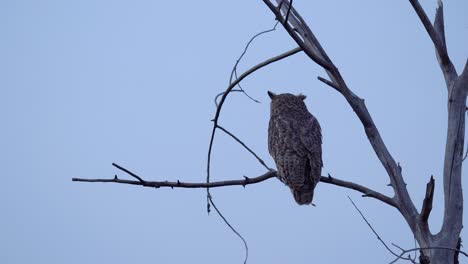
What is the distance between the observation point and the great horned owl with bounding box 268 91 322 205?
18.5 ft

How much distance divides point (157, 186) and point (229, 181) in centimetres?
50

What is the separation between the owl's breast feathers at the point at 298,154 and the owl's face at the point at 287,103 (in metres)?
0.48

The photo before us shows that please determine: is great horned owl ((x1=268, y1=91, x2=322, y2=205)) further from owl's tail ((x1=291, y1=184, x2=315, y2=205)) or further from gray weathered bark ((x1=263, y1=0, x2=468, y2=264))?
gray weathered bark ((x1=263, y1=0, x2=468, y2=264))

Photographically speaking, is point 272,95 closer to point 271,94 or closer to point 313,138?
point 271,94

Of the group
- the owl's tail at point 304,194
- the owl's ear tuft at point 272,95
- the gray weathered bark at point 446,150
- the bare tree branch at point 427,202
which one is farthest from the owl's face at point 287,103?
the bare tree branch at point 427,202

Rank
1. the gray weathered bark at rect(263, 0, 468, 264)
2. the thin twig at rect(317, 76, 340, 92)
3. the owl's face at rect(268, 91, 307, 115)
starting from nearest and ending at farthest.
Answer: the gray weathered bark at rect(263, 0, 468, 264) → the thin twig at rect(317, 76, 340, 92) → the owl's face at rect(268, 91, 307, 115)

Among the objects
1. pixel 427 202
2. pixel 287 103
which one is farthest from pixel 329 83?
pixel 287 103

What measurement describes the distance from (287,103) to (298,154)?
1299 millimetres

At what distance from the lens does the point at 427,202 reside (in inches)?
132

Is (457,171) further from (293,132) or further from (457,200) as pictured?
(293,132)

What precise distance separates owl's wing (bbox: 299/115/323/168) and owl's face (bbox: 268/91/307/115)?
0.39 metres

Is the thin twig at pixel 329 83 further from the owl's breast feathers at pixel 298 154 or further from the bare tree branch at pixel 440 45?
the owl's breast feathers at pixel 298 154

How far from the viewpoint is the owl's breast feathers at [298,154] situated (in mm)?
5637

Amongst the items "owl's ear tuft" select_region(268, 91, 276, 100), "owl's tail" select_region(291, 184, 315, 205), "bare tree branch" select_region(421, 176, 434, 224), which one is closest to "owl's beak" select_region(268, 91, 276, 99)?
"owl's ear tuft" select_region(268, 91, 276, 100)
